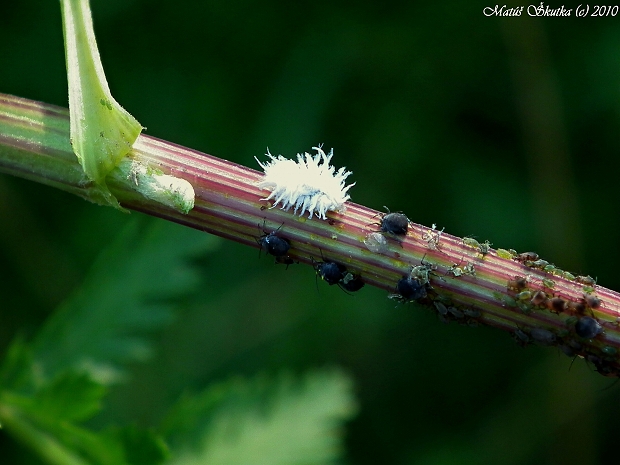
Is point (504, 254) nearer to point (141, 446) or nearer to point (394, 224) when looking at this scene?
point (394, 224)

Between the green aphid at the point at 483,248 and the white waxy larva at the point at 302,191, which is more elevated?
the green aphid at the point at 483,248

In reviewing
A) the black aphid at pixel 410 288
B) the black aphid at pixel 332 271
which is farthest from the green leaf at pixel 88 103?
the black aphid at pixel 410 288

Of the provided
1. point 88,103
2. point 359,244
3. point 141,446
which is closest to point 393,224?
point 359,244

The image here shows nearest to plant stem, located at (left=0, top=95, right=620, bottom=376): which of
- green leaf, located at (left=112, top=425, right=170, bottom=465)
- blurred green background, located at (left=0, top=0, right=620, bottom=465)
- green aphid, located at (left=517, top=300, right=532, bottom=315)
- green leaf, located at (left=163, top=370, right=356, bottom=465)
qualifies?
green aphid, located at (left=517, top=300, right=532, bottom=315)

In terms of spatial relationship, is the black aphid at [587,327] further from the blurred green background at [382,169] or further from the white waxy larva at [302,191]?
the blurred green background at [382,169]

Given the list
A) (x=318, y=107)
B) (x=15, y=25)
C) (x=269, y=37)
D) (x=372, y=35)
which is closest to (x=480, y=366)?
(x=318, y=107)

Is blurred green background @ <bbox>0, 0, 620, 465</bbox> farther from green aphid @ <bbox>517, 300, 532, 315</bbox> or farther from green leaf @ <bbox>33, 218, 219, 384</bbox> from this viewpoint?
green aphid @ <bbox>517, 300, 532, 315</bbox>
